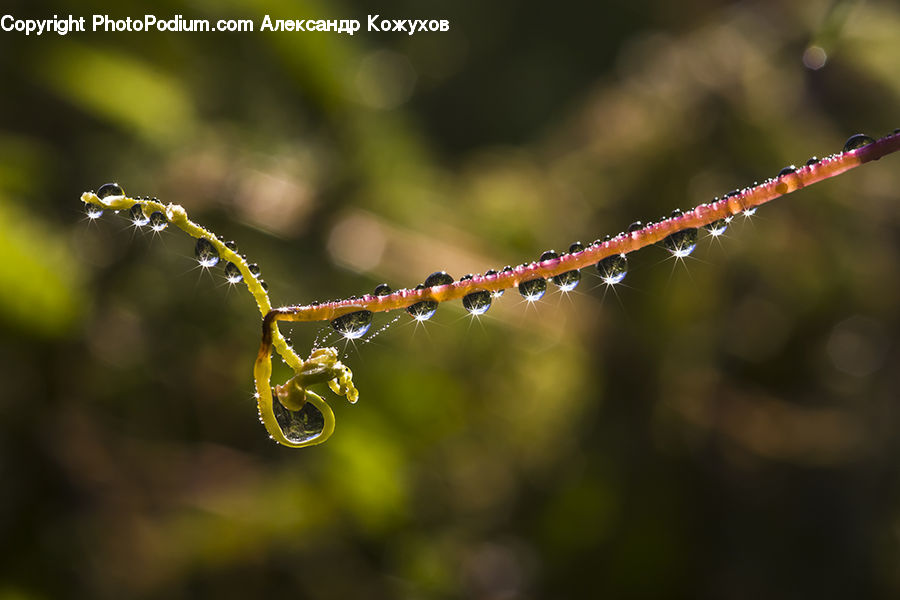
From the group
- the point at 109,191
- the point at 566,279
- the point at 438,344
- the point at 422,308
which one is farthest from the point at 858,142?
the point at 438,344

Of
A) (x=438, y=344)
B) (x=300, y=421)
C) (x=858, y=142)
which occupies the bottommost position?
(x=300, y=421)

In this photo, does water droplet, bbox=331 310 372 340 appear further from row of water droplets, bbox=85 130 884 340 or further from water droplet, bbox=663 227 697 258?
water droplet, bbox=663 227 697 258

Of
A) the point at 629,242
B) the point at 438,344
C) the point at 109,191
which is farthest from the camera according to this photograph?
the point at 438,344

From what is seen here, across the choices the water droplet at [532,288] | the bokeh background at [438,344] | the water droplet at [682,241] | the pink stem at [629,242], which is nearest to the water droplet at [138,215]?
the pink stem at [629,242]

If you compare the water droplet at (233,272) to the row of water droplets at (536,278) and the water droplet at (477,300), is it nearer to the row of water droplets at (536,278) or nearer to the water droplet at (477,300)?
the row of water droplets at (536,278)

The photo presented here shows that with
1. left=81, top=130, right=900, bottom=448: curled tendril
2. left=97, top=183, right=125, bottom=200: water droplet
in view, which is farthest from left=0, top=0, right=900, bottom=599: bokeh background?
left=81, top=130, right=900, bottom=448: curled tendril

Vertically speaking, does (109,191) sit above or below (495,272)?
above

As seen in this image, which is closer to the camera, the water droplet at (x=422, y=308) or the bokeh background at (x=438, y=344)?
the water droplet at (x=422, y=308)

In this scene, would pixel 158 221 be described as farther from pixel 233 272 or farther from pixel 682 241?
pixel 682 241
